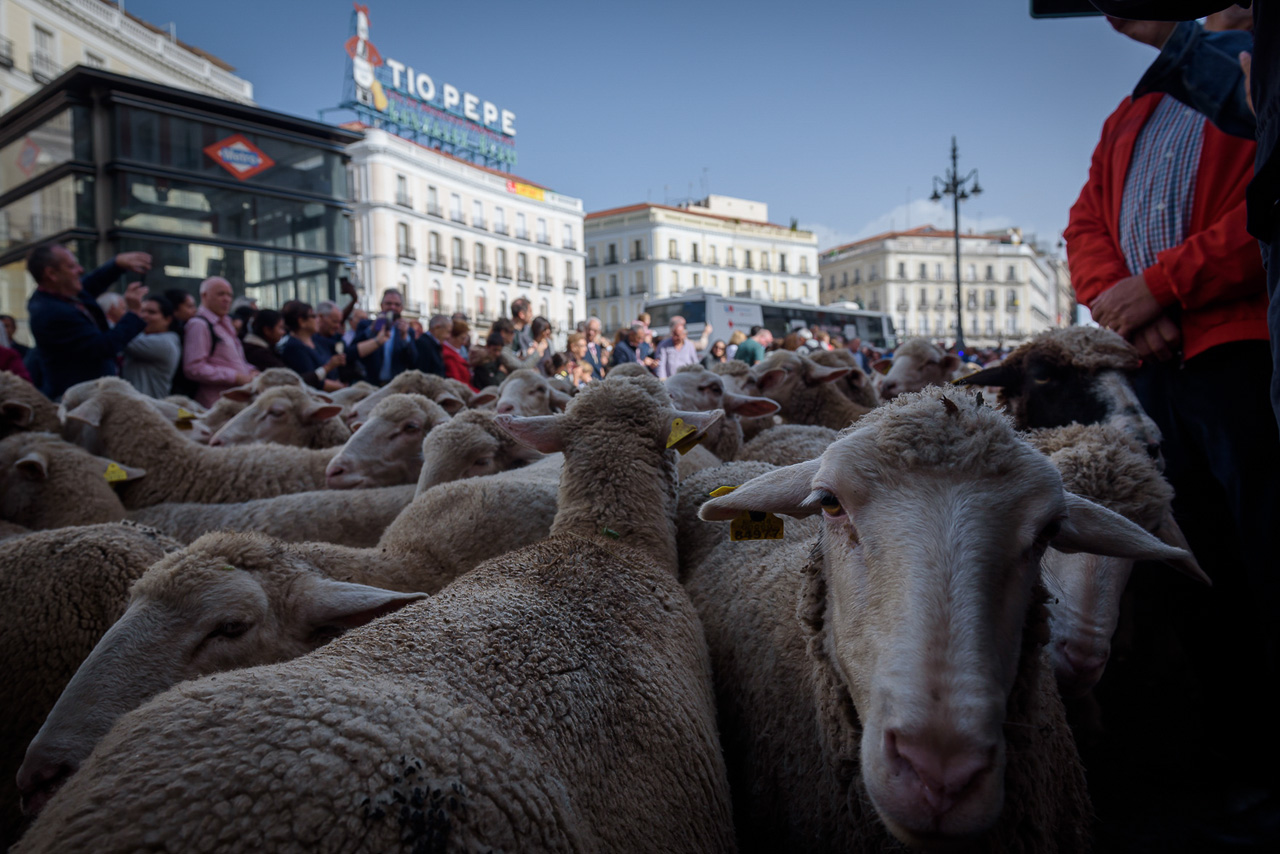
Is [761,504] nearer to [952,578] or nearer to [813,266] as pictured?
[952,578]

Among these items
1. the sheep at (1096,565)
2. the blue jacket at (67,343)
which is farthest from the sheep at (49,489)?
the sheep at (1096,565)

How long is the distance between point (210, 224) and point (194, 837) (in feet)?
46.9

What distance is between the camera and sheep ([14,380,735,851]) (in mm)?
920

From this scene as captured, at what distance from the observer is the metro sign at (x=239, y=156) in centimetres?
1248

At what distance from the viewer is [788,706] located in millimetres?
1745

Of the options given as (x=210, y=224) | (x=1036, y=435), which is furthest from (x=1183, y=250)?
(x=210, y=224)

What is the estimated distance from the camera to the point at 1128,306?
255 cm

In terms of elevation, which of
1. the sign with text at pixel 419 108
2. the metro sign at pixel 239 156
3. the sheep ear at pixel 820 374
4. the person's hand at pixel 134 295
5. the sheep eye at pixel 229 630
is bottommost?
the sheep eye at pixel 229 630

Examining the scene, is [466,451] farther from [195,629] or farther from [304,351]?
[304,351]

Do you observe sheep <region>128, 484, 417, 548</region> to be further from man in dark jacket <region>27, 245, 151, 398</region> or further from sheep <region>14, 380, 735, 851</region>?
man in dark jacket <region>27, 245, 151, 398</region>

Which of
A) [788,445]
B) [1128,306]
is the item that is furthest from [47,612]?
[1128,306]

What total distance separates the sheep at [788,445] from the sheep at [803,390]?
1.09m

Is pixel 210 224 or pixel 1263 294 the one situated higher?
pixel 210 224

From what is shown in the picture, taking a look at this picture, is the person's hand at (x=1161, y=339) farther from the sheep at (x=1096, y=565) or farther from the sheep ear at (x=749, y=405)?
the sheep ear at (x=749, y=405)
